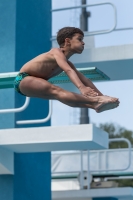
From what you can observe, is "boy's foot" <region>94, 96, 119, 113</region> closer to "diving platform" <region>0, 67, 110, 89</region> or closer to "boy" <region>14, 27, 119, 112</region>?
"boy" <region>14, 27, 119, 112</region>

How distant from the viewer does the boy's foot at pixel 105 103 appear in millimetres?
6477

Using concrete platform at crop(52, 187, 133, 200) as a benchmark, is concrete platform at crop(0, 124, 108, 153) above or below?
above

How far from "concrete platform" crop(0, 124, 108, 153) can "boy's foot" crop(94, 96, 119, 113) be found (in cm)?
333

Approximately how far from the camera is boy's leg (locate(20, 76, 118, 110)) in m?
6.66

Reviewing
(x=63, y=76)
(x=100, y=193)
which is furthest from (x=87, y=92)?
(x=100, y=193)

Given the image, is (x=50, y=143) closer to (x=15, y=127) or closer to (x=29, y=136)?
(x=29, y=136)

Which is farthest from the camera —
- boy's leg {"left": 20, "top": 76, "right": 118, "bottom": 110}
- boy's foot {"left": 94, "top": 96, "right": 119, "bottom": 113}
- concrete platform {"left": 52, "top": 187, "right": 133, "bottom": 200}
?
concrete platform {"left": 52, "top": 187, "right": 133, "bottom": 200}

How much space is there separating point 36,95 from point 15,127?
4.11 metres

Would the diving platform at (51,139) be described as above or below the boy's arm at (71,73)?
below

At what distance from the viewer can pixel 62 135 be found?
10125 mm

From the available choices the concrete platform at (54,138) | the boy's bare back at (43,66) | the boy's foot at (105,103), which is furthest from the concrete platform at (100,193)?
the boy's foot at (105,103)

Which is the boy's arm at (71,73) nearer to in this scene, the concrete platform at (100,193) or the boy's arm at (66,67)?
the boy's arm at (66,67)

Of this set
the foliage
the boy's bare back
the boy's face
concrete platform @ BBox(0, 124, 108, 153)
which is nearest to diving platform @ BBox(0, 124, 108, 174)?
concrete platform @ BBox(0, 124, 108, 153)

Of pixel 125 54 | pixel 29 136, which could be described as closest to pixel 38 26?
pixel 125 54
